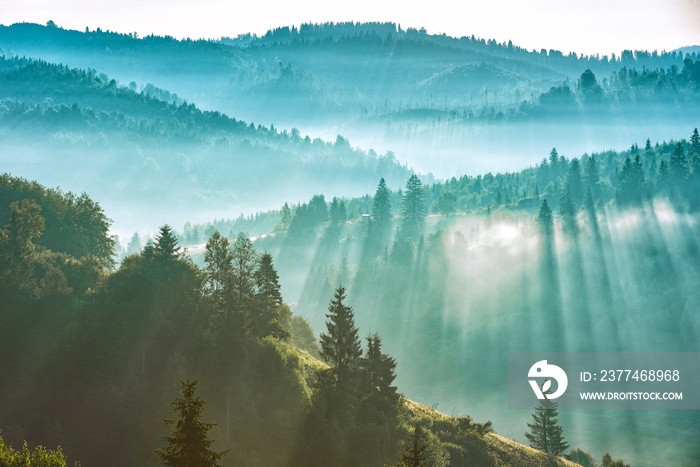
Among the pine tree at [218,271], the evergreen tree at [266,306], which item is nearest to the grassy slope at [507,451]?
the evergreen tree at [266,306]

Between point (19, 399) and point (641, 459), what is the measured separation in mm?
105387

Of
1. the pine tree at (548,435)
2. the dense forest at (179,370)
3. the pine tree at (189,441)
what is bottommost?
the pine tree at (189,441)

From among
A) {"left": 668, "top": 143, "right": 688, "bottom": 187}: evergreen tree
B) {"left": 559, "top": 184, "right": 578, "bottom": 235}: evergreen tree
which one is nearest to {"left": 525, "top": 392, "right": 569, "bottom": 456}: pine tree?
{"left": 559, "top": 184, "right": 578, "bottom": 235}: evergreen tree

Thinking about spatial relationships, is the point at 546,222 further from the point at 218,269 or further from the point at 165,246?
the point at 165,246

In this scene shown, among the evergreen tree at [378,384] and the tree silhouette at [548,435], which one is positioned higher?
the tree silhouette at [548,435]

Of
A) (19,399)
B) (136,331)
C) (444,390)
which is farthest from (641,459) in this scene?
(19,399)

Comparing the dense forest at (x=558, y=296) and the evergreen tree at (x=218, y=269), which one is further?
the dense forest at (x=558, y=296)

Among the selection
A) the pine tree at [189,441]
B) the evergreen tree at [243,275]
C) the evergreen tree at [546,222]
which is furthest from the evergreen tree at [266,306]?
the evergreen tree at [546,222]

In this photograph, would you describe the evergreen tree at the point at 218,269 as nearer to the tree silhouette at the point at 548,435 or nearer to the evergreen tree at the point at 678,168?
the tree silhouette at the point at 548,435

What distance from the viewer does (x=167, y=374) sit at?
187ft

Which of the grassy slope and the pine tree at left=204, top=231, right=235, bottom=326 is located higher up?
the pine tree at left=204, top=231, right=235, bottom=326

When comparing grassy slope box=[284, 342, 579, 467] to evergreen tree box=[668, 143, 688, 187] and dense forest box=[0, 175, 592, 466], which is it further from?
evergreen tree box=[668, 143, 688, 187]

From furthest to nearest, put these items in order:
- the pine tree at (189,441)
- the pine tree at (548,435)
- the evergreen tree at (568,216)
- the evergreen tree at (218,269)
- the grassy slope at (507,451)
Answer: the evergreen tree at (568,216), the pine tree at (548,435), the grassy slope at (507,451), the evergreen tree at (218,269), the pine tree at (189,441)

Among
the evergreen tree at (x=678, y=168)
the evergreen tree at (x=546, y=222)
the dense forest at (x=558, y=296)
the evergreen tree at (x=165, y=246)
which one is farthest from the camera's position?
the evergreen tree at (x=678, y=168)
